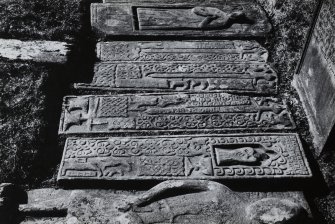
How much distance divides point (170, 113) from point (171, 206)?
1.30 m

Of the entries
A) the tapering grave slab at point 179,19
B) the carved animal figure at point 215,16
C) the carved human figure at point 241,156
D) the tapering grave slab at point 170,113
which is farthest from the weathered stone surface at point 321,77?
the carved animal figure at point 215,16

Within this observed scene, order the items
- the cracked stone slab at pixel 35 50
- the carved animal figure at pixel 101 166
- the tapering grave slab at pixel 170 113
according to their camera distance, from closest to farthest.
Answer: the carved animal figure at pixel 101 166
the tapering grave slab at pixel 170 113
the cracked stone slab at pixel 35 50

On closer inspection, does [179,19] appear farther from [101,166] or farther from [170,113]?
[101,166]

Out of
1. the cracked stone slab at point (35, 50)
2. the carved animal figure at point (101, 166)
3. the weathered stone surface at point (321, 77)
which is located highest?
the weathered stone surface at point (321, 77)

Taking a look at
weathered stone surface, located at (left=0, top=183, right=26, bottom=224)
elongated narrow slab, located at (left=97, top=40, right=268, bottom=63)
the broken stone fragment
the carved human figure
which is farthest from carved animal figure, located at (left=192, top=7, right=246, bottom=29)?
weathered stone surface, located at (left=0, top=183, right=26, bottom=224)

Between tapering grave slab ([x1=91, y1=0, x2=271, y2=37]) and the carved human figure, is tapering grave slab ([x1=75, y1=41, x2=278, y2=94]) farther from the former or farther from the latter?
the carved human figure

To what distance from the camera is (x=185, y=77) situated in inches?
184

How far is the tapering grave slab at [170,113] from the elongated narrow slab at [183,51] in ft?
2.75

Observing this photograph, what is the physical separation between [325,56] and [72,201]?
9.30 feet

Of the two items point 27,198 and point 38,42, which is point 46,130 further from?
point 38,42

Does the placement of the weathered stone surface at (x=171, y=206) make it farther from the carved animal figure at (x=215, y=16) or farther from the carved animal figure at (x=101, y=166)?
the carved animal figure at (x=215, y=16)

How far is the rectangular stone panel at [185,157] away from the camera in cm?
342

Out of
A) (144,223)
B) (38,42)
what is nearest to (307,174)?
(144,223)

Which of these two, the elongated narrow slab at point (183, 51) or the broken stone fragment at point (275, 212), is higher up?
the broken stone fragment at point (275, 212)
